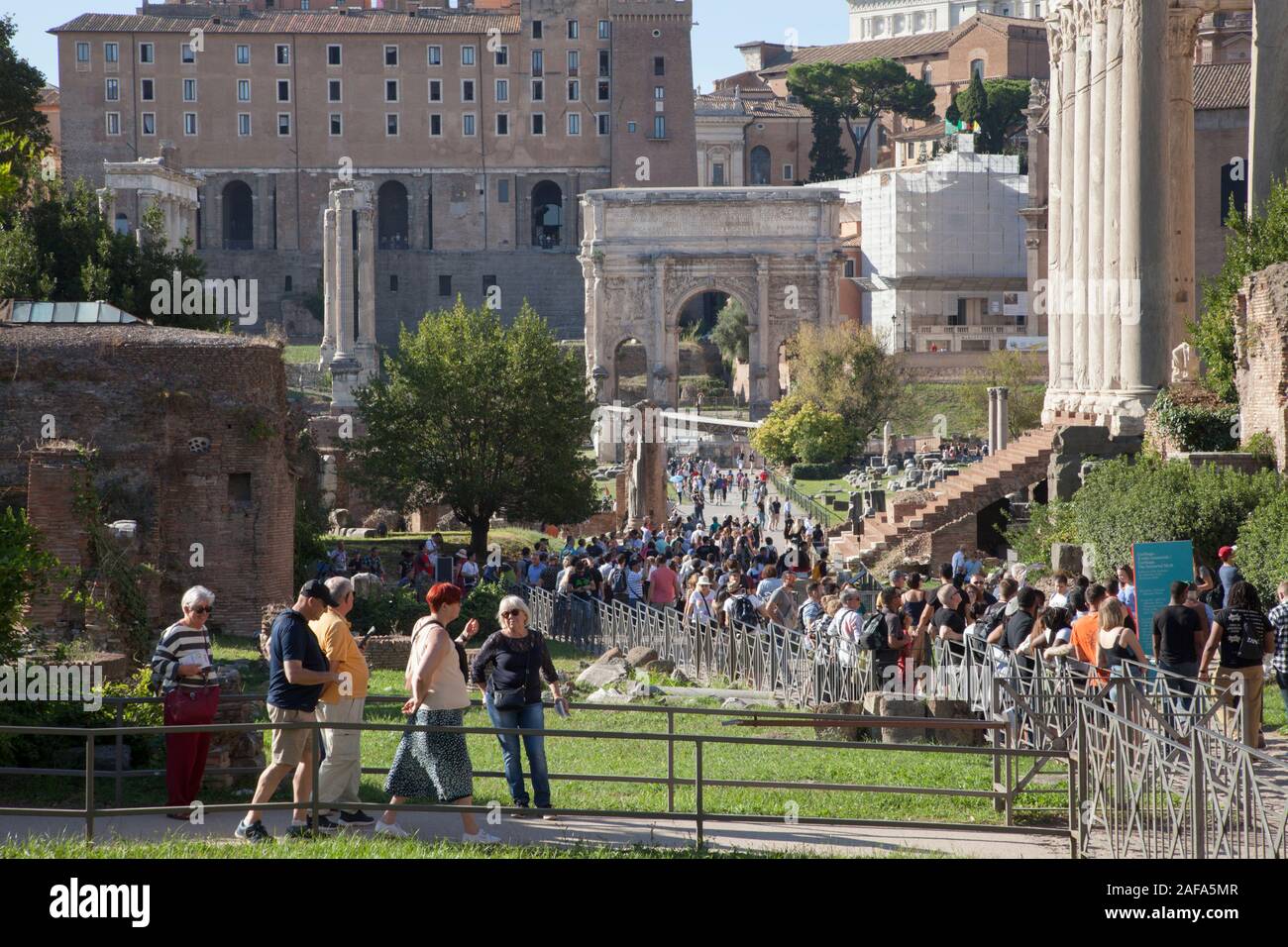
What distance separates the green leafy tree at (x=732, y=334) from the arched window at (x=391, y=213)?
17657 millimetres

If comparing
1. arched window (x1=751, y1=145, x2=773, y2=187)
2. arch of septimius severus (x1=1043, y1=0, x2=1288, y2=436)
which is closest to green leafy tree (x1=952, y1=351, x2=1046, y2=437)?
arch of septimius severus (x1=1043, y1=0, x2=1288, y2=436)

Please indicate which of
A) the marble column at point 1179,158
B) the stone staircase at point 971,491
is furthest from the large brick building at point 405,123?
the marble column at point 1179,158

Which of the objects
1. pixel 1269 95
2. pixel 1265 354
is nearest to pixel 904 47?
pixel 1269 95

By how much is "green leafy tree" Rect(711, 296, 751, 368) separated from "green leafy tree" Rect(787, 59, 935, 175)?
2264 centimetres

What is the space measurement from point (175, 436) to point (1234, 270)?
11605 millimetres

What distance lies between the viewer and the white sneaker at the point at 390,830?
8211mm

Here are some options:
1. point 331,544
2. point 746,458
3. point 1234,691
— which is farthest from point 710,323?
point 1234,691

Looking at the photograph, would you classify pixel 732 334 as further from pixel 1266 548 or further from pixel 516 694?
Result: pixel 516 694

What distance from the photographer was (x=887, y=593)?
13539 mm

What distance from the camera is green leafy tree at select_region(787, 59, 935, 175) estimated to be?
97500 mm

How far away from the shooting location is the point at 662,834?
850 centimetres

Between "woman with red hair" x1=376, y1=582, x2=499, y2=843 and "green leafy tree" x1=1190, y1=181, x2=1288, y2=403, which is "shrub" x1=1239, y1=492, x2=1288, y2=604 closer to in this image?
"green leafy tree" x1=1190, y1=181, x2=1288, y2=403
